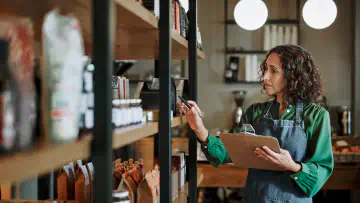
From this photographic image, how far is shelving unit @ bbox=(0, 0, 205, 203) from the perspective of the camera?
693 millimetres

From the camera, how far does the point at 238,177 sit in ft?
15.7

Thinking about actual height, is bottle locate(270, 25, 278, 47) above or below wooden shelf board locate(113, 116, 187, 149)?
above

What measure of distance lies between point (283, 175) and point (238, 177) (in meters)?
2.52

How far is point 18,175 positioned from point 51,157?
0.08m

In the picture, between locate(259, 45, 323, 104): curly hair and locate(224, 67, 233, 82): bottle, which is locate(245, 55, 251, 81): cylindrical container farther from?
locate(259, 45, 323, 104): curly hair

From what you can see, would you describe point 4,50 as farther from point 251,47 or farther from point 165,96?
point 251,47

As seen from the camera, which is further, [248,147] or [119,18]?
[248,147]

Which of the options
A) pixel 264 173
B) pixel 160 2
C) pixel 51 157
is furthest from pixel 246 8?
pixel 51 157

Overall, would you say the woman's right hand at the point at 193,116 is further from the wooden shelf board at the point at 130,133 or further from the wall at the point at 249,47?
the wall at the point at 249,47

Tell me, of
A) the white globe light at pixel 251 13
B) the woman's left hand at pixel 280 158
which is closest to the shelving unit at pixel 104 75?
the woman's left hand at pixel 280 158

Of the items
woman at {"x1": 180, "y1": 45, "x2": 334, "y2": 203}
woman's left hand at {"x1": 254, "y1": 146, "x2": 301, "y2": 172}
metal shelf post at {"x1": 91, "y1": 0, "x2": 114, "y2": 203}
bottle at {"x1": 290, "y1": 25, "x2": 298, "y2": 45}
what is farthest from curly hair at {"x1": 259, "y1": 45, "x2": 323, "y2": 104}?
bottle at {"x1": 290, "y1": 25, "x2": 298, "y2": 45}

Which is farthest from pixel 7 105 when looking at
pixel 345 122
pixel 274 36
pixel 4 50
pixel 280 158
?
pixel 274 36

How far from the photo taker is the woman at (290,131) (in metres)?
2.22

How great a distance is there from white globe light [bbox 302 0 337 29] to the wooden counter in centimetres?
173
